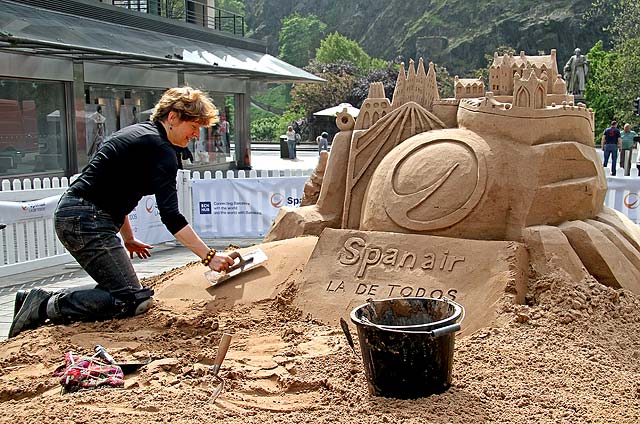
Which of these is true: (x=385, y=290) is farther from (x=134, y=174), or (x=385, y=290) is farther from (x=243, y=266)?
(x=134, y=174)

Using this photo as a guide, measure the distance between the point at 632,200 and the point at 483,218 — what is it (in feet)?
17.4

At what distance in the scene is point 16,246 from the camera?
6.91 metres

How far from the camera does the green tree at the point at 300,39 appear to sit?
62062mm

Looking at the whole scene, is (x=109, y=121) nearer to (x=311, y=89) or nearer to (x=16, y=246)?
(x=16, y=246)

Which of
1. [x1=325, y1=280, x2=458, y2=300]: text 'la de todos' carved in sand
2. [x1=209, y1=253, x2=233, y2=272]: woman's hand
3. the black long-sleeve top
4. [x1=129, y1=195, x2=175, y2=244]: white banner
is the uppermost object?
the black long-sleeve top

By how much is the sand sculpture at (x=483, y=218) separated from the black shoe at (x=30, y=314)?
1.54 meters

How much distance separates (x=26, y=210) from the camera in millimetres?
6859

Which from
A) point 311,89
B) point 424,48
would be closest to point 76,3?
point 311,89

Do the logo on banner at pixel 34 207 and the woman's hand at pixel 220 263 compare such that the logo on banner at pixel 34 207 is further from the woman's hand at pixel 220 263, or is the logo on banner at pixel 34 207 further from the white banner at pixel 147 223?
the woman's hand at pixel 220 263

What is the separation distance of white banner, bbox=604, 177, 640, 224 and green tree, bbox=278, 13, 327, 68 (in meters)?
54.6

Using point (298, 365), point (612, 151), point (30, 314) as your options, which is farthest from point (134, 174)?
point (612, 151)

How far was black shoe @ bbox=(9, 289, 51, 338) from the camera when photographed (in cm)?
411

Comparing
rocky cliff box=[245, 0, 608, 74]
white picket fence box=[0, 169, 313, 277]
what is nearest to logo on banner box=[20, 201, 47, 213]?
white picket fence box=[0, 169, 313, 277]

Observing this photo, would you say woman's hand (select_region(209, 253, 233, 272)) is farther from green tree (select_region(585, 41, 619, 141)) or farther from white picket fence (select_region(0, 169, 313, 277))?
green tree (select_region(585, 41, 619, 141))
